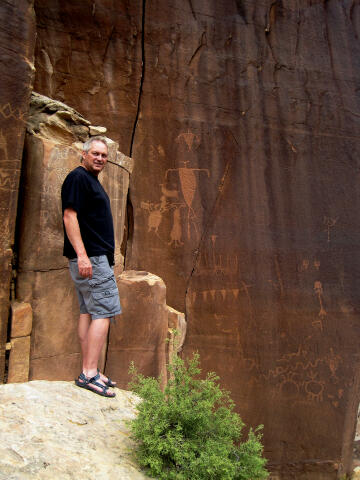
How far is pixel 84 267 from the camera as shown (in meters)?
2.14

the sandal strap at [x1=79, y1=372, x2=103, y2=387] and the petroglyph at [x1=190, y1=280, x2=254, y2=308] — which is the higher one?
the petroglyph at [x1=190, y1=280, x2=254, y2=308]

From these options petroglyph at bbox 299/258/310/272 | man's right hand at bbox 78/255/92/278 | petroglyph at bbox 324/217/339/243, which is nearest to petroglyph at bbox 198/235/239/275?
petroglyph at bbox 299/258/310/272

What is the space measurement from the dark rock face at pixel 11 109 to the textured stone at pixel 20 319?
0.05 meters

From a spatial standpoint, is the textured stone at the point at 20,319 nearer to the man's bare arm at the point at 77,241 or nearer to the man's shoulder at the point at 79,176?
the man's bare arm at the point at 77,241

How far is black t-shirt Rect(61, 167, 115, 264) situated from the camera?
224cm

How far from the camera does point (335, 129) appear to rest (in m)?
6.34

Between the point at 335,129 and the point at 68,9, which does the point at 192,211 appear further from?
the point at 68,9

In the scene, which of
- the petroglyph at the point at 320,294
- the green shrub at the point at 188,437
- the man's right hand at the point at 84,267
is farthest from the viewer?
the petroglyph at the point at 320,294

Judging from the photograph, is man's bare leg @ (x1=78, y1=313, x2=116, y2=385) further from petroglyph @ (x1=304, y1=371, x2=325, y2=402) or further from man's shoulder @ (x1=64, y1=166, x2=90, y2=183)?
petroglyph @ (x1=304, y1=371, x2=325, y2=402)

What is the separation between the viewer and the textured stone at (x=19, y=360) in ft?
8.39

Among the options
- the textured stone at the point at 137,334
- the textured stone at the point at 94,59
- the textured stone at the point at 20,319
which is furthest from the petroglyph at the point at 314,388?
the textured stone at the point at 20,319

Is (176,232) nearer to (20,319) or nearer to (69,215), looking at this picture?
(20,319)

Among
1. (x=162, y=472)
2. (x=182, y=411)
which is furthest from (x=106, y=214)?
(x=162, y=472)

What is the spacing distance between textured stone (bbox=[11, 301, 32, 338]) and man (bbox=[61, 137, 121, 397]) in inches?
19.6
